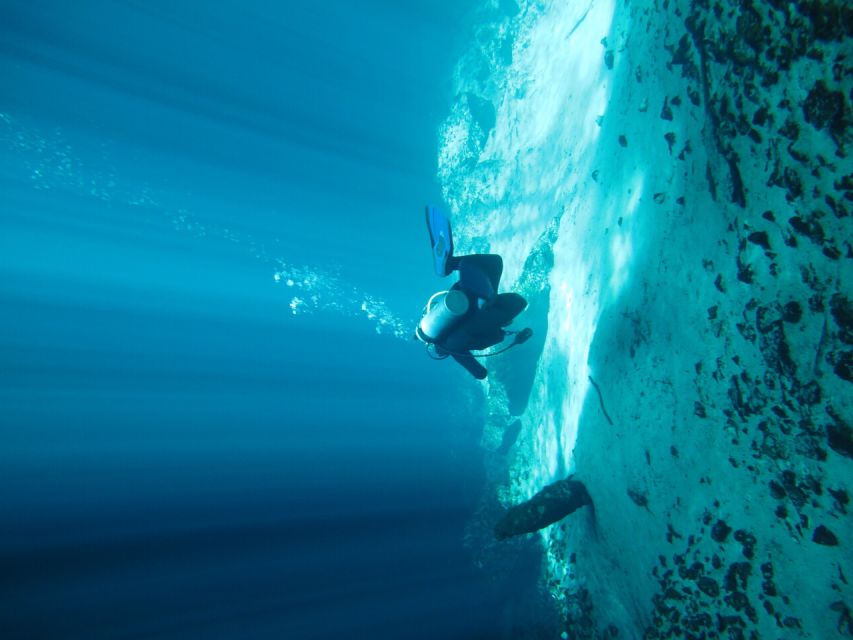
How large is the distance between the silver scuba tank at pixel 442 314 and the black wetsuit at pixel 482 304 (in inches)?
2.2

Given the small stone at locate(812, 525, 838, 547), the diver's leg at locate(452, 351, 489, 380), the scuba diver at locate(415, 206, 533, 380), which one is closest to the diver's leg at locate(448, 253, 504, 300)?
the scuba diver at locate(415, 206, 533, 380)

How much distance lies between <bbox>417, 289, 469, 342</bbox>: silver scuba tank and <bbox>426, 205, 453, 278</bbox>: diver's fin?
0.79 ft

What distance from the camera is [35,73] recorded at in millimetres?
15273

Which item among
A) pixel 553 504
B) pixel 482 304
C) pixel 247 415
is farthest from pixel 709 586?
pixel 247 415

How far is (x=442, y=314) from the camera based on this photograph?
10.9 ft

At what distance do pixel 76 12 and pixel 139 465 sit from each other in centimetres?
2074

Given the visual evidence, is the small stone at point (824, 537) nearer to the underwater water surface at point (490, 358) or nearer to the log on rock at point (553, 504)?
the underwater water surface at point (490, 358)

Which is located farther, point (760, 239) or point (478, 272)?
point (478, 272)

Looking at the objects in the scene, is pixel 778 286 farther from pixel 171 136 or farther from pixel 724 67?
pixel 171 136

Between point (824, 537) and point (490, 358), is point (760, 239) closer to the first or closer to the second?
point (824, 537)

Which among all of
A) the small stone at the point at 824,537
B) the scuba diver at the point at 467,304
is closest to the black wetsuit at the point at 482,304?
the scuba diver at the point at 467,304

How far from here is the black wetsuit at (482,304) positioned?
125 inches

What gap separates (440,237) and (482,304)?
0.71 m

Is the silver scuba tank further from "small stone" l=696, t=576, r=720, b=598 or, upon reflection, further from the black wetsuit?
"small stone" l=696, t=576, r=720, b=598
